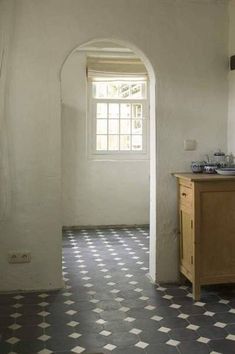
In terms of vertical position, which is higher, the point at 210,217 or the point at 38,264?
the point at 210,217

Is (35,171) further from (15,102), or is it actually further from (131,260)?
(131,260)

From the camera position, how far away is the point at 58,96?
12.6 feet

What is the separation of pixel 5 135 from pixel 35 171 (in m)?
0.40

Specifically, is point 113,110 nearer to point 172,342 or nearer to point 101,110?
point 101,110

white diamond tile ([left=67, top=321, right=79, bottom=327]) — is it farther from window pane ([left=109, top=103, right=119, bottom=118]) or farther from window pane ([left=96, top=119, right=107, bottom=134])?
window pane ([left=109, top=103, right=119, bottom=118])

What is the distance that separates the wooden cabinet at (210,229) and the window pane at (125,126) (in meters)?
3.10

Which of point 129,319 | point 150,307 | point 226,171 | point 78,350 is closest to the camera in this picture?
point 78,350

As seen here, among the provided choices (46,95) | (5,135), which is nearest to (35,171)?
(5,135)

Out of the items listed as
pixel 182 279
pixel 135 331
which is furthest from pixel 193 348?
pixel 182 279

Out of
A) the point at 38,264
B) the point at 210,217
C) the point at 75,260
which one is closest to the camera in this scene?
the point at 210,217

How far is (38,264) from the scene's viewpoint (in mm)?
3941

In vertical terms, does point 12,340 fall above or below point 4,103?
below

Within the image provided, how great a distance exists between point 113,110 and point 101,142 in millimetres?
521

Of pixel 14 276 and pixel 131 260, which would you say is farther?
pixel 131 260
